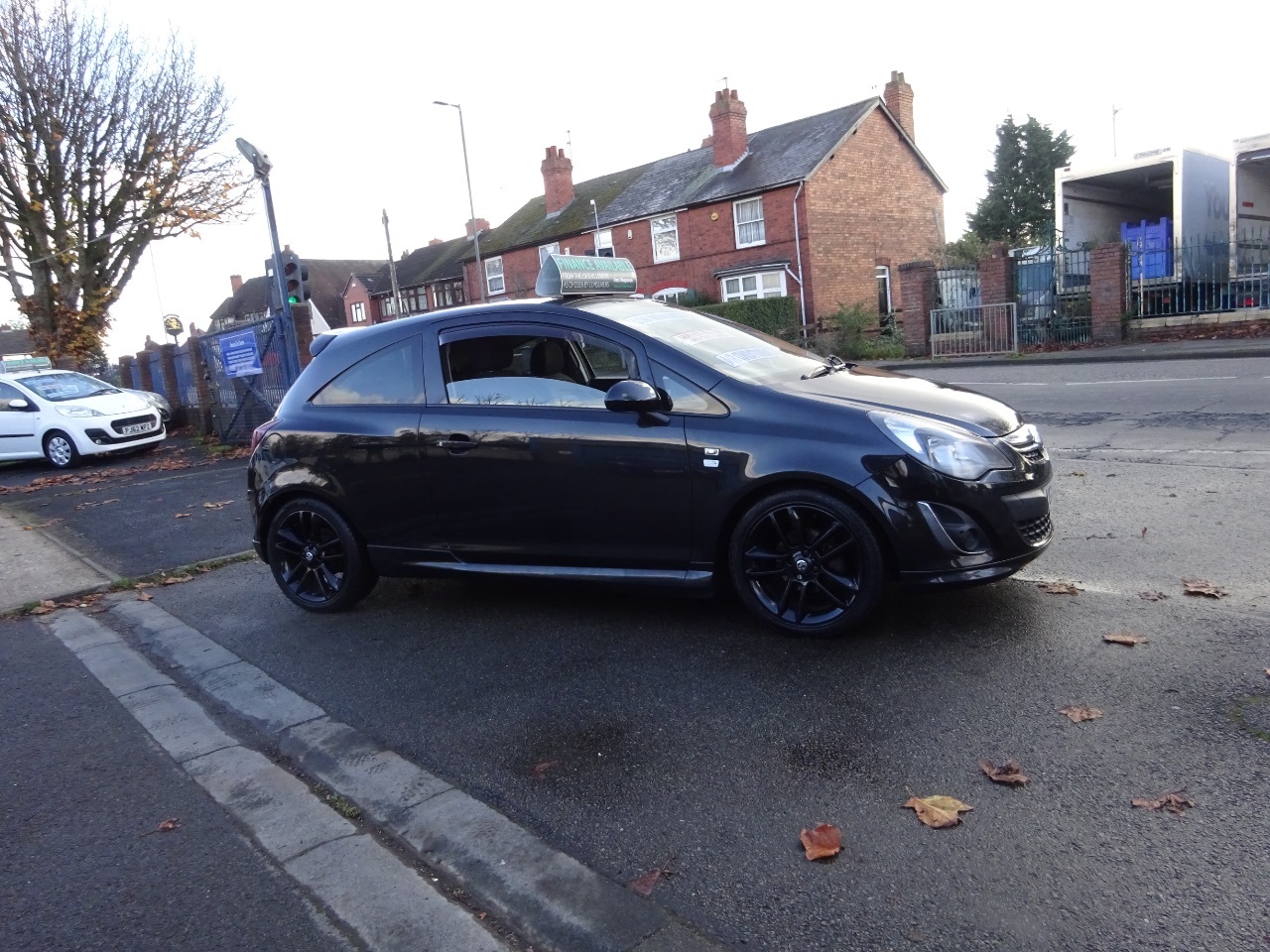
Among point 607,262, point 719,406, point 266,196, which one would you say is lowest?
point 719,406

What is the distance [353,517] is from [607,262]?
2069mm

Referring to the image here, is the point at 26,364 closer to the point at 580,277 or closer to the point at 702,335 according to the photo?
the point at 580,277

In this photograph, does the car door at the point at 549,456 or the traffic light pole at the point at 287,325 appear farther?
the traffic light pole at the point at 287,325

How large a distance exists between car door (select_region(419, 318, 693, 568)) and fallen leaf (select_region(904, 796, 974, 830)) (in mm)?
1762

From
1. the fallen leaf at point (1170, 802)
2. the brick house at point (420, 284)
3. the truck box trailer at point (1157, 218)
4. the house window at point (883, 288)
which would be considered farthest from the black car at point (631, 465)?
the brick house at point (420, 284)

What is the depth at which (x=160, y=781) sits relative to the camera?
3.88 meters

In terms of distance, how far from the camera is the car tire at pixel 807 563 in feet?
13.8

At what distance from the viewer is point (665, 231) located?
122 ft

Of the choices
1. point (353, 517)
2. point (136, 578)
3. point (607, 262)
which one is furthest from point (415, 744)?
point (136, 578)

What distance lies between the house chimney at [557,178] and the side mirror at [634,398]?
4014 centimetres

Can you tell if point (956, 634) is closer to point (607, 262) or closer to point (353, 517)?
point (607, 262)

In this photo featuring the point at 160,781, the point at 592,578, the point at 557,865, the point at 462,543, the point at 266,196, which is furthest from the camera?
the point at 266,196

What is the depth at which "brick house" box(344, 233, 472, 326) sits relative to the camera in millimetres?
49812

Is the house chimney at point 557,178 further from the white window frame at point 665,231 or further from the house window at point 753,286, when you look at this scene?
the house window at point 753,286
